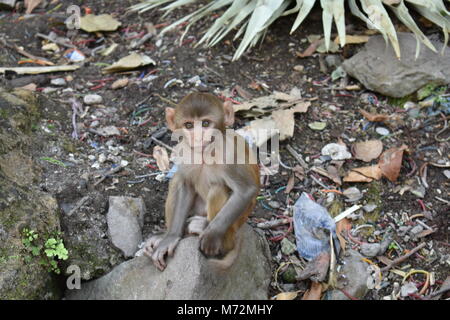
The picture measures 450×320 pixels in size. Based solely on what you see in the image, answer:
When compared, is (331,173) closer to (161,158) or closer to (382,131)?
(382,131)

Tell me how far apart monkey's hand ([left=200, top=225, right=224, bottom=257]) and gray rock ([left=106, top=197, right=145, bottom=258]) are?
0.84m

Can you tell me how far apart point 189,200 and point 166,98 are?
2.05 meters

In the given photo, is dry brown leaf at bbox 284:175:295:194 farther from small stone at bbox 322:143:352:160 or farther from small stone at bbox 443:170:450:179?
small stone at bbox 443:170:450:179

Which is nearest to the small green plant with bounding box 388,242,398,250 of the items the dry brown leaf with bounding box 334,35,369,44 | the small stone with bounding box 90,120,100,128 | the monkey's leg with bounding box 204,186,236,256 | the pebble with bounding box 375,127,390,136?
the pebble with bounding box 375,127,390,136

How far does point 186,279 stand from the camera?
418 cm

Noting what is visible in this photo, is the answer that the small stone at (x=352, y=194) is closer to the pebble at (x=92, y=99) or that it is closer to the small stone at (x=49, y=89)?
the pebble at (x=92, y=99)

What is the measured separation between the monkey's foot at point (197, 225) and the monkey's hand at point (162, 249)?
12cm

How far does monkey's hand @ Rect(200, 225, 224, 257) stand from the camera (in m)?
4.18

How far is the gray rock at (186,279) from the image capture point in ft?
13.7

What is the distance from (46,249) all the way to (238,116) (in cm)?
258

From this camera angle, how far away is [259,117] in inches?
244

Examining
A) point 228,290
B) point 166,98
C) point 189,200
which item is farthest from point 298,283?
point 166,98

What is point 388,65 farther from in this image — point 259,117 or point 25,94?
point 25,94

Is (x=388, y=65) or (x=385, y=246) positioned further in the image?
(x=388, y=65)
